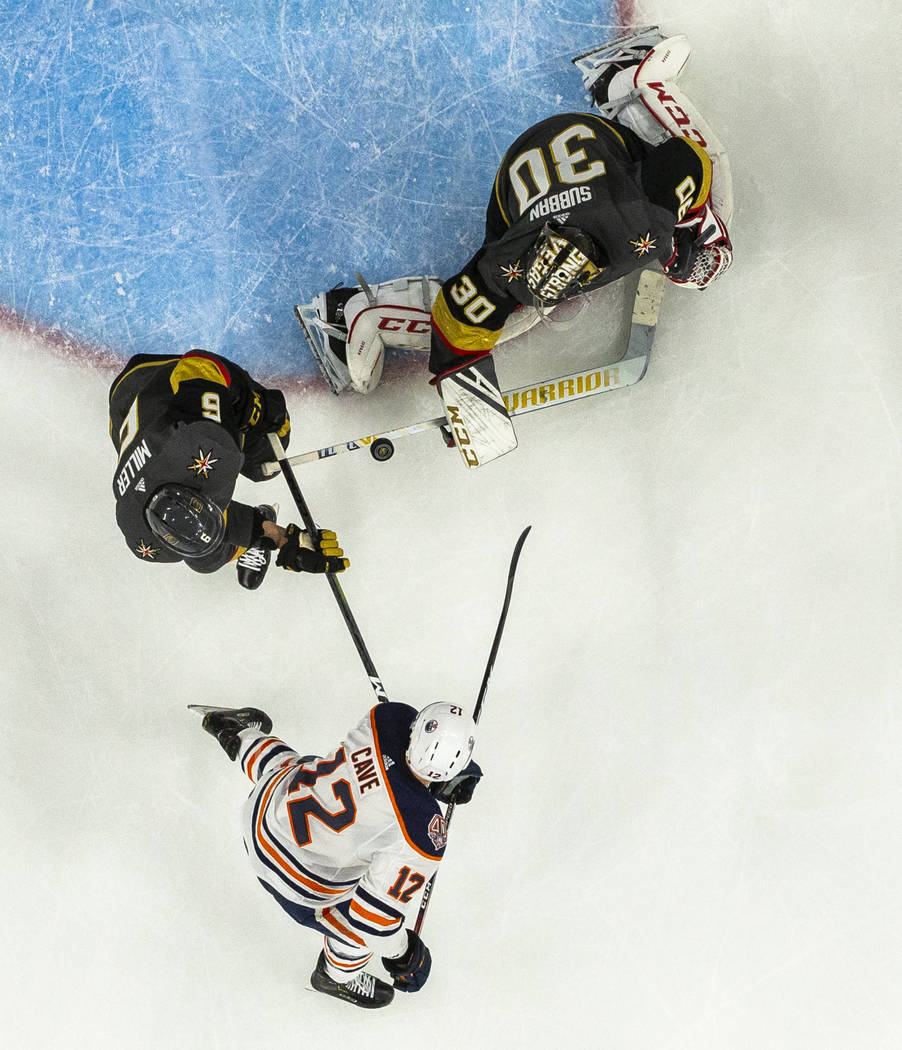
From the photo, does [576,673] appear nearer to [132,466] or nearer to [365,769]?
[365,769]

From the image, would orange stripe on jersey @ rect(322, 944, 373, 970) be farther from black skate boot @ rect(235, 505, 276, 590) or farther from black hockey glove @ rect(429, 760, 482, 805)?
black skate boot @ rect(235, 505, 276, 590)

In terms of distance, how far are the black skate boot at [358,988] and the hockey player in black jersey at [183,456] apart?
2.03 meters

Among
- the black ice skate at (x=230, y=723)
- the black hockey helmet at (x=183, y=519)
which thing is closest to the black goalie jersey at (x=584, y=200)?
the black hockey helmet at (x=183, y=519)

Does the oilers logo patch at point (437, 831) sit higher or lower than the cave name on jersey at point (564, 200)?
lower

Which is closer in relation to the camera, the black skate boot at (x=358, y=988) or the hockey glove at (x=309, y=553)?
the hockey glove at (x=309, y=553)

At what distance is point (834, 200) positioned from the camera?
3721 mm

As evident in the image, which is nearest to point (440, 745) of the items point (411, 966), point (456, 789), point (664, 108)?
point (456, 789)

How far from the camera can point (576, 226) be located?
2.79 meters

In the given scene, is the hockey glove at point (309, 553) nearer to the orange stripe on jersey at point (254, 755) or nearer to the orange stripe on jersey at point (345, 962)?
the orange stripe on jersey at point (254, 755)

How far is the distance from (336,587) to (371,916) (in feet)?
4.42

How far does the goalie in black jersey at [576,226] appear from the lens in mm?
2797

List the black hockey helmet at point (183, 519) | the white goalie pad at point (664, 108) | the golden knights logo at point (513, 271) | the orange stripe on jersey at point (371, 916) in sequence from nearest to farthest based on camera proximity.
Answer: the black hockey helmet at point (183, 519), the golden knights logo at point (513, 271), the orange stripe on jersey at point (371, 916), the white goalie pad at point (664, 108)

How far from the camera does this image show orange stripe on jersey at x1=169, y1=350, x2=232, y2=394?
2.83 metres

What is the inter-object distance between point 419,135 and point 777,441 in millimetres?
2219
